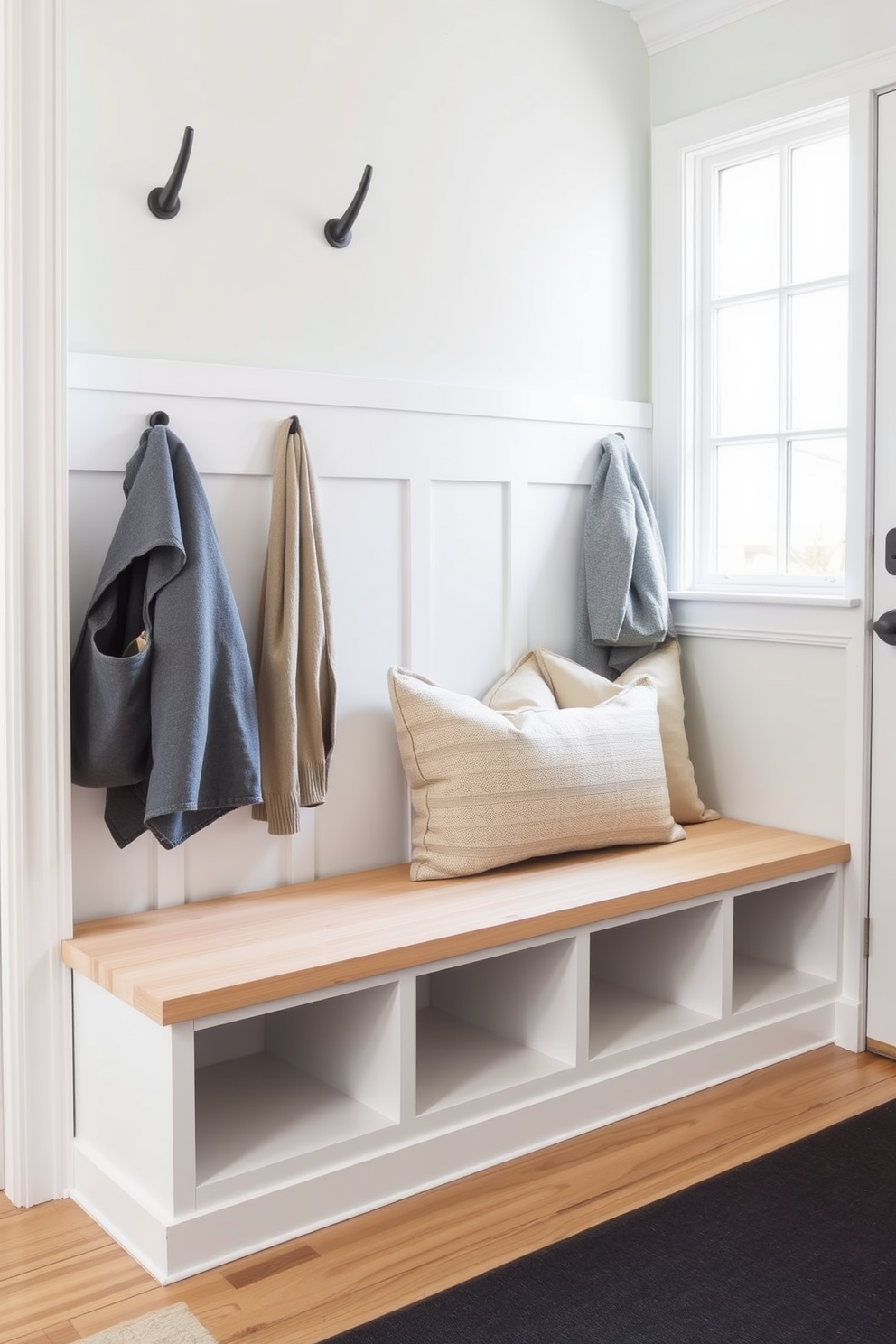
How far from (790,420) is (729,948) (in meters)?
1.12

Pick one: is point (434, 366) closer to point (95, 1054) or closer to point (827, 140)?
point (827, 140)

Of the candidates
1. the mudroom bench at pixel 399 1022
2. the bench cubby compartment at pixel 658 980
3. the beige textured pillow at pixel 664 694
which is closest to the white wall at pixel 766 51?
the beige textured pillow at pixel 664 694

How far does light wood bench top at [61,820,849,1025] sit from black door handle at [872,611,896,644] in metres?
0.44

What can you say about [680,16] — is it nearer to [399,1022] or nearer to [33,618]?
[33,618]

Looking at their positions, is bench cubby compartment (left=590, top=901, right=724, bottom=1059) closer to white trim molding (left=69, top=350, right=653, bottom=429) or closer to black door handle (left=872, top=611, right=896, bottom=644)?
black door handle (left=872, top=611, right=896, bottom=644)

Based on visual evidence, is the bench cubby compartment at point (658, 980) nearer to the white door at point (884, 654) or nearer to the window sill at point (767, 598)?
the white door at point (884, 654)

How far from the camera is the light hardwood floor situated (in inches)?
65.3

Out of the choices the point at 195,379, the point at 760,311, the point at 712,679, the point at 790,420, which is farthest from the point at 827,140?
the point at 195,379

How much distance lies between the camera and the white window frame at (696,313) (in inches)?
96.9

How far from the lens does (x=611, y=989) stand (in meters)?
2.56

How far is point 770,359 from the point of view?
2.72m

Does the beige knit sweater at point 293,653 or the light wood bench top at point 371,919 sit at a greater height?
the beige knit sweater at point 293,653

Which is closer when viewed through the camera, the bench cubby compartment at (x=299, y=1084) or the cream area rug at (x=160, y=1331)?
the cream area rug at (x=160, y=1331)

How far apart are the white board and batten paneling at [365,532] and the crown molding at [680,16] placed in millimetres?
810
